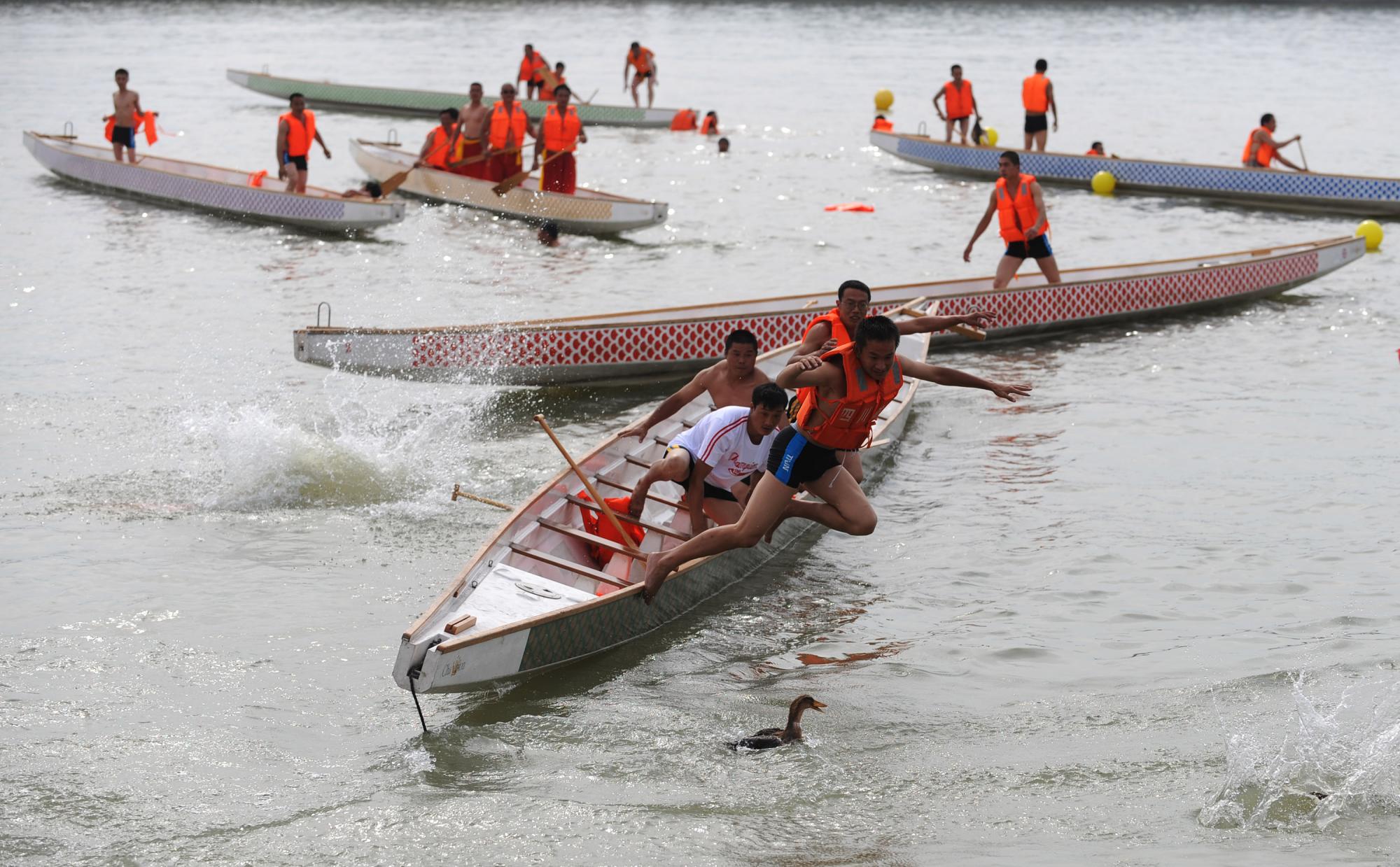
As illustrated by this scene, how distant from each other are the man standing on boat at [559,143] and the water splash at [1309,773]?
15.4 metres

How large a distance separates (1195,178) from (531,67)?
1459 cm

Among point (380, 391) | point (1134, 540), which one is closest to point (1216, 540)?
point (1134, 540)

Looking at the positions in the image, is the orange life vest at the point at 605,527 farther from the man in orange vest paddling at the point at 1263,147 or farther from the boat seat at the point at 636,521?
the man in orange vest paddling at the point at 1263,147

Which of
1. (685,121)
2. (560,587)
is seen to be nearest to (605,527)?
(560,587)

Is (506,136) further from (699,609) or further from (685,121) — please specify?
(699,609)

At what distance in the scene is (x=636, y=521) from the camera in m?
9.79

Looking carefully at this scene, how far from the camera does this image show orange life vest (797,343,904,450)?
27.9ft

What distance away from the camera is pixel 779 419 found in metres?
9.58

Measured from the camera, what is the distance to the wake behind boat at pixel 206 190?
2175 centimetres

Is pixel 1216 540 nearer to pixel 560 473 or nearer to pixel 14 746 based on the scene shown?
pixel 560 473

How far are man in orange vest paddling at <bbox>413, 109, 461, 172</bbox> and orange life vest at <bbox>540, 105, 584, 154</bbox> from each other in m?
2.00

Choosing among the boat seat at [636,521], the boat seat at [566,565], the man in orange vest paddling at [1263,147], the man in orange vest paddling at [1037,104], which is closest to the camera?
the boat seat at [566,565]

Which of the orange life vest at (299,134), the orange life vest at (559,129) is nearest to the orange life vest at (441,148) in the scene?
the orange life vest at (559,129)

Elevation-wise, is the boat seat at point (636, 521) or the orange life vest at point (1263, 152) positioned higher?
the orange life vest at point (1263, 152)
